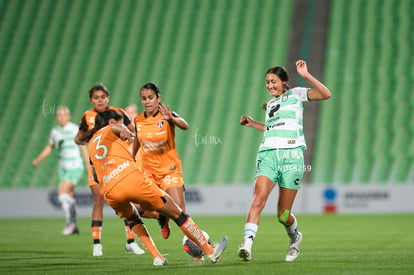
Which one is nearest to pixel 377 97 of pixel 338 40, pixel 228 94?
pixel 338 40

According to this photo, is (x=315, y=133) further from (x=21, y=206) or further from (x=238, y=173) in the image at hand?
(x=21, y=206)

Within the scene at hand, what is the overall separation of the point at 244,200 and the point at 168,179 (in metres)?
9.97

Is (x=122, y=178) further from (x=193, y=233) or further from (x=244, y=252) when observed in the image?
(x=244, y=252)

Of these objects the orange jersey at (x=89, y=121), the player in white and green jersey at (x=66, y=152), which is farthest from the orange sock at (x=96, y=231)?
the player in white and green jersey at (x=66, y=152)

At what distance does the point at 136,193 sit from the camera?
7.25m

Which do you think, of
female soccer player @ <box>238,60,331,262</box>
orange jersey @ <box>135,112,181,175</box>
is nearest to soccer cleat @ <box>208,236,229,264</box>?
female soccer player @ <box>238,60,331,262</box>

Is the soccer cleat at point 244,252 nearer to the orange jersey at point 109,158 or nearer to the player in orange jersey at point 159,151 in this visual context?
the orange jersey at point 109,158

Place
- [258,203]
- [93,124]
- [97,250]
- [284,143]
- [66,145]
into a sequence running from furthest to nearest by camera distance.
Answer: [66,145]
[97,250]
[93,124]
[284,143]
[258,203]

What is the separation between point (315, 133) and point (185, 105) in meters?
4.10

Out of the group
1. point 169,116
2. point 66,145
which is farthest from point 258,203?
point 66,145

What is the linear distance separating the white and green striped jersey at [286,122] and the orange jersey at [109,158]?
144cm

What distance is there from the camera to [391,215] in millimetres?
17344

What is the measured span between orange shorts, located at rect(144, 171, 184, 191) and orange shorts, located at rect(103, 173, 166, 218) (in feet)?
4.44

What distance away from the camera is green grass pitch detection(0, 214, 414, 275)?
24.0 feet
